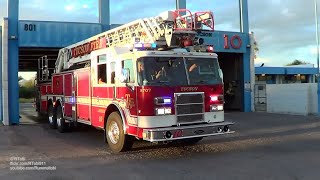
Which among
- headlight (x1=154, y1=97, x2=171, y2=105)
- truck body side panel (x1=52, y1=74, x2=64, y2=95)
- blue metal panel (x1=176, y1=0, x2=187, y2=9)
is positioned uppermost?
blue metal panel (x1=176, y1=0, x2=187, y2=9)

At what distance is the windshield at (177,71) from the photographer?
33.2 feet

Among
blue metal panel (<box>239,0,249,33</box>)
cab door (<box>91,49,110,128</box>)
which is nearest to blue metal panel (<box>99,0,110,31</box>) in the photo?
blue metal panel (<box>239,0,249,33</box>)

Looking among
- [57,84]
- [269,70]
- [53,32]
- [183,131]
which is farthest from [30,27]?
[269,70]

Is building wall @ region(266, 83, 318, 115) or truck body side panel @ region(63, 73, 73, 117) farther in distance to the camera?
building wall @ region(266, 83, 318, 115)

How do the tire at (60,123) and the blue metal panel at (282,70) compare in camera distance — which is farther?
the blue metal panel at (282,70)

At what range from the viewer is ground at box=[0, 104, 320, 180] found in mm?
8516

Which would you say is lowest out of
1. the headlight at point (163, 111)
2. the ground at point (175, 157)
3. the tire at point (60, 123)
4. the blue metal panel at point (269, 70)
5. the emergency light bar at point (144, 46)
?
the ground at point (175, 157)

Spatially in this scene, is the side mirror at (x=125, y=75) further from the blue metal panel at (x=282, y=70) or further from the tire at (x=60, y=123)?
the blue metal panel at (x=282, y=70)

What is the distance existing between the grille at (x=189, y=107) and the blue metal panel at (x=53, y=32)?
1285 cm

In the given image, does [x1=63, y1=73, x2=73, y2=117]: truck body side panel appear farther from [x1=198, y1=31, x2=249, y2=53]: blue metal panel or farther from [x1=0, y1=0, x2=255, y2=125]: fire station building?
[x1=198, y1=31, x2=249, y2=53]: blue metal panel

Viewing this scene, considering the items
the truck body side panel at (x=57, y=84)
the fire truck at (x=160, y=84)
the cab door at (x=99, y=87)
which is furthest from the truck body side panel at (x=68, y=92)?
the cab door at (x=99, y=87)

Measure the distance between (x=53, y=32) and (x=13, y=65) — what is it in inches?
103

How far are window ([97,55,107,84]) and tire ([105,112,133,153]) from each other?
1.18 metres

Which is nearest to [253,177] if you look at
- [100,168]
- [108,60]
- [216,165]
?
[216,165]
